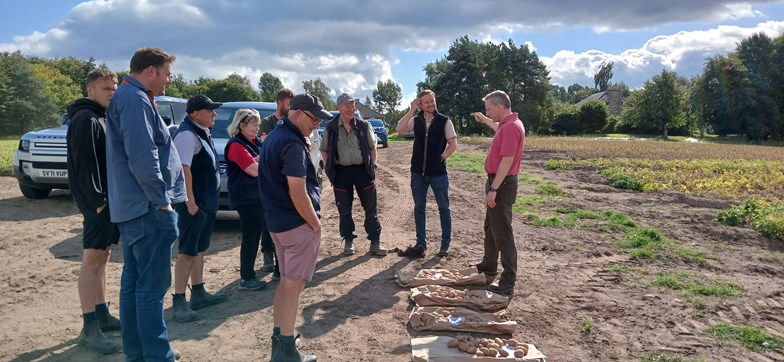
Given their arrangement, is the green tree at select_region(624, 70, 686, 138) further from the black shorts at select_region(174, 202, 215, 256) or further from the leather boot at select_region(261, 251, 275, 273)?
the black shorts at select_region(174, 202, 215, 256)

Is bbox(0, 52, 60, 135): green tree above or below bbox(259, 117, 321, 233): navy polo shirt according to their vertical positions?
above

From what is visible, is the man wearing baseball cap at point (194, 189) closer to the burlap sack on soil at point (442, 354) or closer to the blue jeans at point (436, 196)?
the burlap sack on soil at point (442, 354)

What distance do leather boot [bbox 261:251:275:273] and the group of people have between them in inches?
17.3

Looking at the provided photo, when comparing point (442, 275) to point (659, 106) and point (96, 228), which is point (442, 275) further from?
point (659, 106)

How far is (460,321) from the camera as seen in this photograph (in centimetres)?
471

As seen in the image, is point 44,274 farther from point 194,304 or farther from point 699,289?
point 699,289

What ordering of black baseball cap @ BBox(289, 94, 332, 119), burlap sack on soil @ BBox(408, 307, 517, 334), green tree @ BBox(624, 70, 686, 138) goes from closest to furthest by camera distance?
black baseball cap @ BBox(289, 94, 332, 119)
burlap sack on soil @ BBox(408, 307, 517, 334)
green tree @ BBox(624, 70, 686, 138)

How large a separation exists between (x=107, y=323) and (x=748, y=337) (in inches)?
216

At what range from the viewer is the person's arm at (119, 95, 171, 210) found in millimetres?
3281

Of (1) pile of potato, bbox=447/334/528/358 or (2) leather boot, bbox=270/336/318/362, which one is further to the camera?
(1) pile of potato, bbox=447/334/528/358

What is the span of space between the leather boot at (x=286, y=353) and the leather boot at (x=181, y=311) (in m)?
1.25

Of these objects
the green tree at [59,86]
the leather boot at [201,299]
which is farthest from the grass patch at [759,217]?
the green tree at [59,86]

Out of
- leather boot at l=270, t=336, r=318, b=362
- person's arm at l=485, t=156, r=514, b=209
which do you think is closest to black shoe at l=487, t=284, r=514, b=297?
person's arm at l=485, t=156, r=514, b=209

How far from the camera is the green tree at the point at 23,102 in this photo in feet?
164
